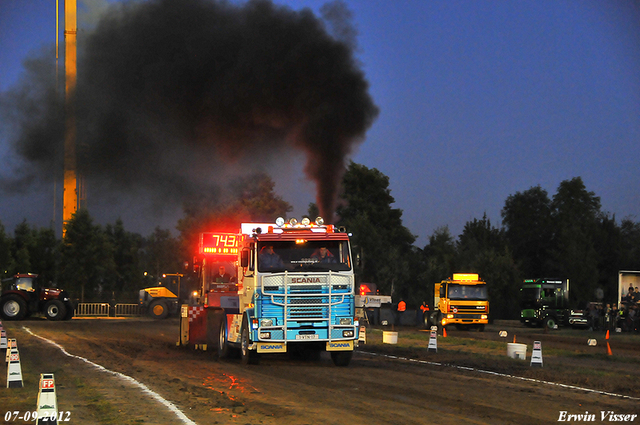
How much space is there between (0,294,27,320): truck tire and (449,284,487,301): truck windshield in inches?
899

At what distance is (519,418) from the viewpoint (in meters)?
9.75

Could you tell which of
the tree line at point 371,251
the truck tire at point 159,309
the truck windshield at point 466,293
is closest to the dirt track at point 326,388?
the truck windshield at point 466,293

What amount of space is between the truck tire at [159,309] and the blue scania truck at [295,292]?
2931 centimetres

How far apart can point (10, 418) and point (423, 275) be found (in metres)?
49.3

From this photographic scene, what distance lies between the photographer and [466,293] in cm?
3694

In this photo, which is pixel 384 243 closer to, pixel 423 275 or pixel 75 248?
pixel 423 275

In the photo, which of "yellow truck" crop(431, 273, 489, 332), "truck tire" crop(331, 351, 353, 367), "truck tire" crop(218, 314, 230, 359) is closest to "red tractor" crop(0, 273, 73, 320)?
"yellow truck" crop(431, 273, 489, 332)

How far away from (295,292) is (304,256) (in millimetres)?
922

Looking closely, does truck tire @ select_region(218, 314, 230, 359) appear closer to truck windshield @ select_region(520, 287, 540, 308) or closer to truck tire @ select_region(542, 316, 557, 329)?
truck tire @ select_region(542, 316, 557, 329)

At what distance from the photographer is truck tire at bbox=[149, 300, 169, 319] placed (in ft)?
149

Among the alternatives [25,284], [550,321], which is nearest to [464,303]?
[550,321]

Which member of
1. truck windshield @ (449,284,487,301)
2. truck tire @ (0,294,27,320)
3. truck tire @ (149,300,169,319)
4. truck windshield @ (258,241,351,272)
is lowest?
truck tire @ (149,300,169,319)

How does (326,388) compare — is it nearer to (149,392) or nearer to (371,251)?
(149,392)

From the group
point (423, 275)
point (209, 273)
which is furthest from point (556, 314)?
point (209, 273)
